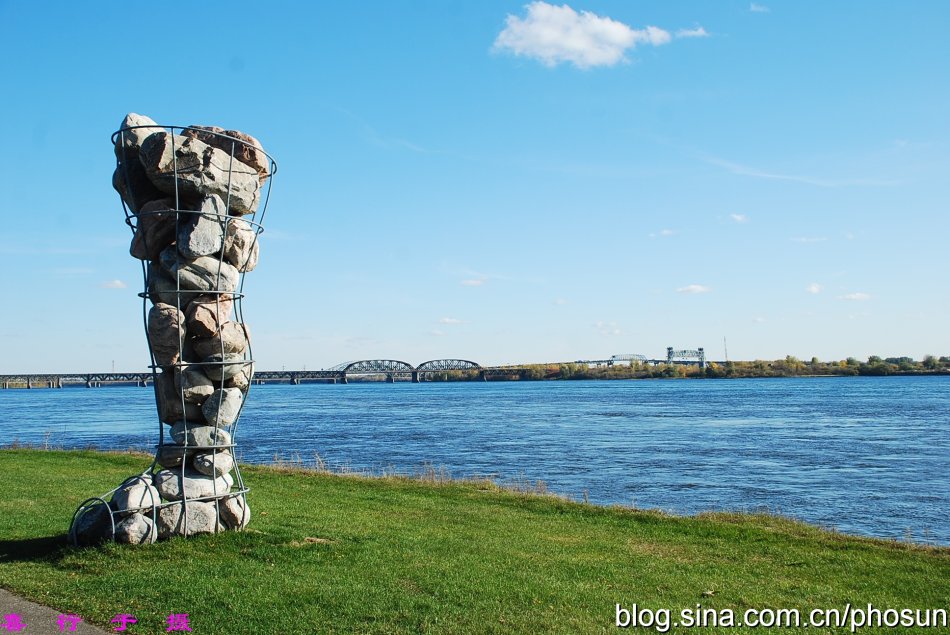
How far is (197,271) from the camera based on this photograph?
33.2ft

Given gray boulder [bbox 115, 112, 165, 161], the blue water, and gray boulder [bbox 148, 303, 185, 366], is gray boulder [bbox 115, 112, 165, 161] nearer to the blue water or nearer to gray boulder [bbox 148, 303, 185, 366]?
gray boulder [bbox 148, 303, 185, 366]

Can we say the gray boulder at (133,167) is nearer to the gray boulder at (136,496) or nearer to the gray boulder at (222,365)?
the gray boulder at (222,365)

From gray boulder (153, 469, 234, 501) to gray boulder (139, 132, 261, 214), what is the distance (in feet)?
11.0

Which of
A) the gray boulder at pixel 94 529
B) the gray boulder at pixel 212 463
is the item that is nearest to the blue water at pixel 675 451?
the gray boulder at pixel 212 463

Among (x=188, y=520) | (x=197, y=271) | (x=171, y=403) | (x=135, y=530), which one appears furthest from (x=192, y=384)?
(x=135, y=530)

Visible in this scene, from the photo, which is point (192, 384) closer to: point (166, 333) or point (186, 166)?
point (166, 333)

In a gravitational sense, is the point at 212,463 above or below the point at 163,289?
below

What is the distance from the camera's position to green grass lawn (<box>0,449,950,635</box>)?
24.1ft

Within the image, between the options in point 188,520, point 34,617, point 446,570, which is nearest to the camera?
point 34,617

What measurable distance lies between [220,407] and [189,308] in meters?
1.25

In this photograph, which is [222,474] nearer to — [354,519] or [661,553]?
[354,519]

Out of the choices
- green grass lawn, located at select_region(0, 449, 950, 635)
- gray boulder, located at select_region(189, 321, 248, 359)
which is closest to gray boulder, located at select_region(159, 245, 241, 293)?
gray boulder, located at select_region(189, 321, 248, 359)

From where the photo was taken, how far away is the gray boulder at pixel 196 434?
33.2ft

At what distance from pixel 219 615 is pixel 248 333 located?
422cm
